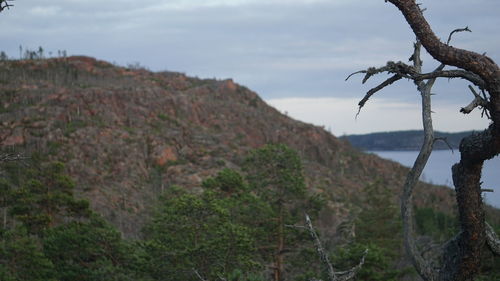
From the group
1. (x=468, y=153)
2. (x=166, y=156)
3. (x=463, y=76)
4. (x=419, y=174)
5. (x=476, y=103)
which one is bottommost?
(x=166, y=156)

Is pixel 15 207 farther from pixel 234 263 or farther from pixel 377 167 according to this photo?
pixel 377 167

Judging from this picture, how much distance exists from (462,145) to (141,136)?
58118 mm

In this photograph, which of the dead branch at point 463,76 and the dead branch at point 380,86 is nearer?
the dead branch at point 463,76

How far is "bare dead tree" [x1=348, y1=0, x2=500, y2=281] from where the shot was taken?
183 inches

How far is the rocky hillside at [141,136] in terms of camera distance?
50.7 m

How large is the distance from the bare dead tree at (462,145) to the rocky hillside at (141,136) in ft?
106

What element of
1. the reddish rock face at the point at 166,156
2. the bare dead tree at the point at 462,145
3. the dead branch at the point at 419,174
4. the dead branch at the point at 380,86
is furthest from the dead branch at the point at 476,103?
the reddish rock face at the point at 166,156

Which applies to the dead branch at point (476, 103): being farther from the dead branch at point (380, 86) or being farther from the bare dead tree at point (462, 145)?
the dead branch at point (380, 86)

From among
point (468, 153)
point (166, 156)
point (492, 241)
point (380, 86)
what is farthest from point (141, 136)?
point (468, 153)

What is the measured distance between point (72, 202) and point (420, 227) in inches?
1546

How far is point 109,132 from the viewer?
193 feet

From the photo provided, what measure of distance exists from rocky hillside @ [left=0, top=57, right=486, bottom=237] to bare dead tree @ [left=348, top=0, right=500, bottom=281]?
32.4m

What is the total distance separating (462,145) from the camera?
5.08 metres

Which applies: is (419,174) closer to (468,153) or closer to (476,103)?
(468,153)
